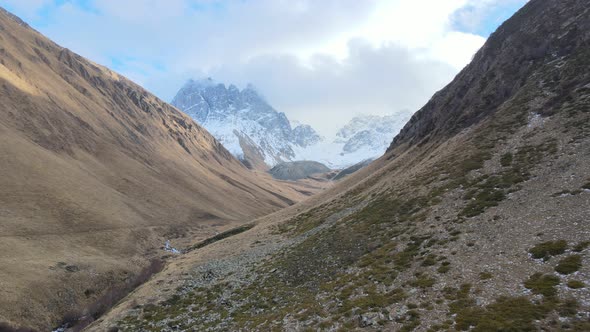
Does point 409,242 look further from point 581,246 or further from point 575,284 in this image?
point 575,284

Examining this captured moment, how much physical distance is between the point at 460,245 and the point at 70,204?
97.7m

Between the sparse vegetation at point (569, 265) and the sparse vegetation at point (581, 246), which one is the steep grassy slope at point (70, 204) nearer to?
the sparse vegetation at point (569, 265)

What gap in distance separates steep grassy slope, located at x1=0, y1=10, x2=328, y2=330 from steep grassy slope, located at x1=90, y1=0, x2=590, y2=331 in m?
15.6

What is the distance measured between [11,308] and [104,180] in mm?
95799

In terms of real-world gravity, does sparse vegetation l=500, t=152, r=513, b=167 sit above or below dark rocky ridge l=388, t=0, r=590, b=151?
below

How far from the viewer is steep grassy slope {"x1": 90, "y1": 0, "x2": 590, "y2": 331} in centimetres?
2367

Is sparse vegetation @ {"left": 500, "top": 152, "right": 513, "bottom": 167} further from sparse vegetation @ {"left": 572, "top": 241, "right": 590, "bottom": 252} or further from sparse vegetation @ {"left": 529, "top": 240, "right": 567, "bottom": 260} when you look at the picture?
sparse vegetation @ {"left": 572, "top": 241, "right": 590, "bottom": 252}

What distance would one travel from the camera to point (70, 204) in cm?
9606

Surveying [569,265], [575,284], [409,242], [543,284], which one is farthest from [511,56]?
[575,284]

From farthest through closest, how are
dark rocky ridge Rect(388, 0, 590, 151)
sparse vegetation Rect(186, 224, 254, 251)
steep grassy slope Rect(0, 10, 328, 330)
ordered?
sparse vegetation Rect(186, 224, 254, 251) < dark rocky ridge Rect(388, 0, 590, 151) < steep grassy slope Rect(0, 10, 328, 330)

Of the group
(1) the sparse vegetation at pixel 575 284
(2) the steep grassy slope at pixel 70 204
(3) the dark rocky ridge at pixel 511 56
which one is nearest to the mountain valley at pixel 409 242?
(1) the sparse vegetation at pixel 575 284

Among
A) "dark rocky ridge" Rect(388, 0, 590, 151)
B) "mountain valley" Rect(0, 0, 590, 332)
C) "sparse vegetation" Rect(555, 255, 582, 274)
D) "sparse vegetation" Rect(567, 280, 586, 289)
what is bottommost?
"sparse vegetation" Rect(567, 280, 586, 289)

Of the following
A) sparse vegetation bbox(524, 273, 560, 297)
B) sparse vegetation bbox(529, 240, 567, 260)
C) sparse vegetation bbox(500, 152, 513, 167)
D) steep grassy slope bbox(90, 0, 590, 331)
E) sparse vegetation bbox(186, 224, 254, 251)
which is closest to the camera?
sparse vegetation bbox(524, 273, 560, 297)

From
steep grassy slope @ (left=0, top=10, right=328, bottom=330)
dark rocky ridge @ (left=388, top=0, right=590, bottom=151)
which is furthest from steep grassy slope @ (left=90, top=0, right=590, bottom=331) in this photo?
steep grassy slope @ (left=0, top=10, right=328, bottom=330)
